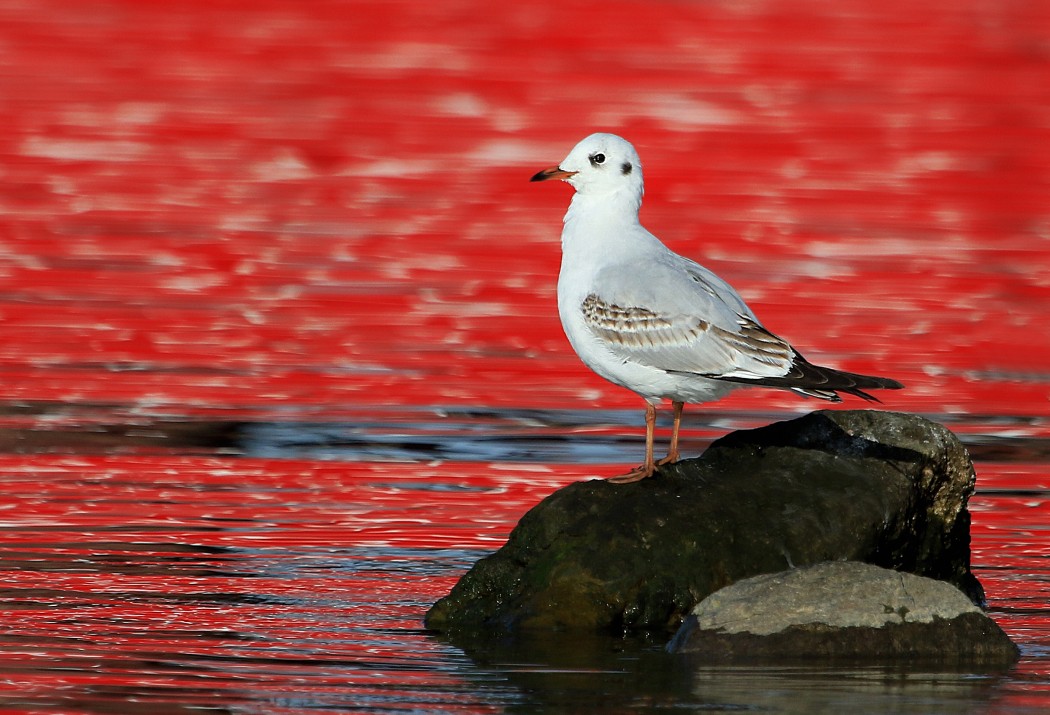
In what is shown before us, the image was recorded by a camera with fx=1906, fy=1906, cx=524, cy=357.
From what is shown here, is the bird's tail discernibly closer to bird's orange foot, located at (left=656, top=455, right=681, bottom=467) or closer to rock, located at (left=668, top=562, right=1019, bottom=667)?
bird's orange foot, located at (left=656, top=455, right=681, bottom=467)

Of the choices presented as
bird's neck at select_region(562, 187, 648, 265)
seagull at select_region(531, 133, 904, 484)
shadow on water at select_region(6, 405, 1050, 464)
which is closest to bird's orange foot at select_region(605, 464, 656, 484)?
seagull at select_region(531, 133, 904, 484)

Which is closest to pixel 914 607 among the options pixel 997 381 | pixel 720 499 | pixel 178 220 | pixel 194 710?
pixel 720 499

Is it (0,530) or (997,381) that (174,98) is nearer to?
(997,381)

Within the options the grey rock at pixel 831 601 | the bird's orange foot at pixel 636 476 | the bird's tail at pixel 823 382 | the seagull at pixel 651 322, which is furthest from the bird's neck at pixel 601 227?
the grey rock at pixel 831 601

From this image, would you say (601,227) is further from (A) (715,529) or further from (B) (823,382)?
(A) (715,529)

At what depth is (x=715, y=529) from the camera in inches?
362

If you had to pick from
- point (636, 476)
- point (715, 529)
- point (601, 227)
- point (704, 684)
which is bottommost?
point (704, 684)

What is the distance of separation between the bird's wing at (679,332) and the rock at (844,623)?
1232mm

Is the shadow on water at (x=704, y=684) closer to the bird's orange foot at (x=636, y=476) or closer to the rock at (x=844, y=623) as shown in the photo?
the rock at (x=844, y=623)

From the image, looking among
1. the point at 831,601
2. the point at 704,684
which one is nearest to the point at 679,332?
the point at 831,601

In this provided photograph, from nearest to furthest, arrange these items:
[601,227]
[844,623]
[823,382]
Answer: [844,623], [823,382], [601,227]

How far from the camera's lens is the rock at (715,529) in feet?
29.8

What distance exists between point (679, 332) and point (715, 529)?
1.00 meters

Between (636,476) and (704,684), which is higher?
(636,476)
